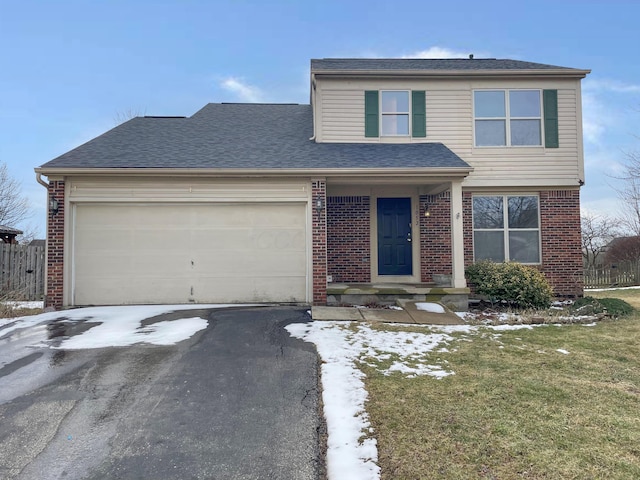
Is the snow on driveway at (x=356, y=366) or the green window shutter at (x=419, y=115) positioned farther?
the green window shutter at (x=419, y=115)

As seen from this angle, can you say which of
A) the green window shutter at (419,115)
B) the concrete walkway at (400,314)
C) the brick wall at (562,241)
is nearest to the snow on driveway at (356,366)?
the concrete walkway at (400,314)

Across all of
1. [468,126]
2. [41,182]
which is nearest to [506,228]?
[468,126]

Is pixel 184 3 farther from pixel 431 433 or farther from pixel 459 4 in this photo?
pixel 431 433

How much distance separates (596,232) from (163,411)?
31922 mm

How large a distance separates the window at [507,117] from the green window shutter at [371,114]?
2.56m

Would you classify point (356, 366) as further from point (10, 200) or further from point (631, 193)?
point (10, 200)

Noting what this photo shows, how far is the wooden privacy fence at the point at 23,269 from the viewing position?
9766 millimetres

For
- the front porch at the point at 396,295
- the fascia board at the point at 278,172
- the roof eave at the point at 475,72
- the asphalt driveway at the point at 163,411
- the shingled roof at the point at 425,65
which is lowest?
the asphalt driveway at the point at 163,411

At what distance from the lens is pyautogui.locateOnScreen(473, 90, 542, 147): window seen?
9602mm

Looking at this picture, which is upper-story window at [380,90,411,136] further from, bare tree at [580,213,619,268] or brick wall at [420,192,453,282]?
bare tree at [580,213,619,268]

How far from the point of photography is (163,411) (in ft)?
10.8

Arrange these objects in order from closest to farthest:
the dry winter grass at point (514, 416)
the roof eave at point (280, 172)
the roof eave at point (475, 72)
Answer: the dry winter grass at point (514, 416) → the roof eave at point (280, 172) → the roof eave at point (475, 72)

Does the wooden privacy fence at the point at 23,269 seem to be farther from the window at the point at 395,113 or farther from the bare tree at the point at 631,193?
the bare tree at the point at 631,193

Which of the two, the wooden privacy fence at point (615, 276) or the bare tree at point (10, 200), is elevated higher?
the bare tree at point (10, 200)
